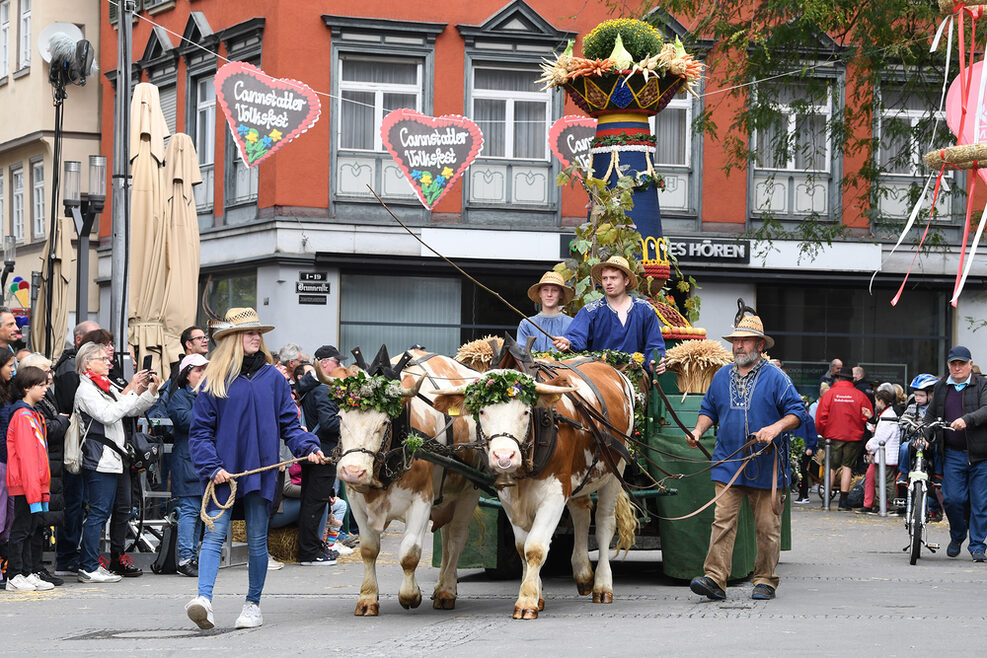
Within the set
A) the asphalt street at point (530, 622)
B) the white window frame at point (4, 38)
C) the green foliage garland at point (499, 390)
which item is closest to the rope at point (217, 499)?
the asphalt street at point (530, 622)

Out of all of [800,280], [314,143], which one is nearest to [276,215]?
[314,143]

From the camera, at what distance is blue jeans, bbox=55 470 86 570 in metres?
12.9

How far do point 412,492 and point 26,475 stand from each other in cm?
349

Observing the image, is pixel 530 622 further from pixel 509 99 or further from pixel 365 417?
pixel 509 99

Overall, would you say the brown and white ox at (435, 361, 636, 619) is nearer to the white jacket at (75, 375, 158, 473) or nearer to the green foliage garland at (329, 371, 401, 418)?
the green foliage garland at (329, 371, 401, 418)

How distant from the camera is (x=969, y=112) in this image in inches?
444

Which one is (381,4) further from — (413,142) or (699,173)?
(699,173)

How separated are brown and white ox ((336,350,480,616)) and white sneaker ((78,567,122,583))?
130 inches

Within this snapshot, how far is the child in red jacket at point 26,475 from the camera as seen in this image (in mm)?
11797

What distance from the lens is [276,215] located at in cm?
2669

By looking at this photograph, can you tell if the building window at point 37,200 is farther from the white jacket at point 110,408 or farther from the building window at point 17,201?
the white jacket at point 110,408

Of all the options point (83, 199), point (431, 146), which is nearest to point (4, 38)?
point (431, 146)

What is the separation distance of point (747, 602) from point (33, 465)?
5388mm

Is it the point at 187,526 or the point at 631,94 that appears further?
the point at 631,94
